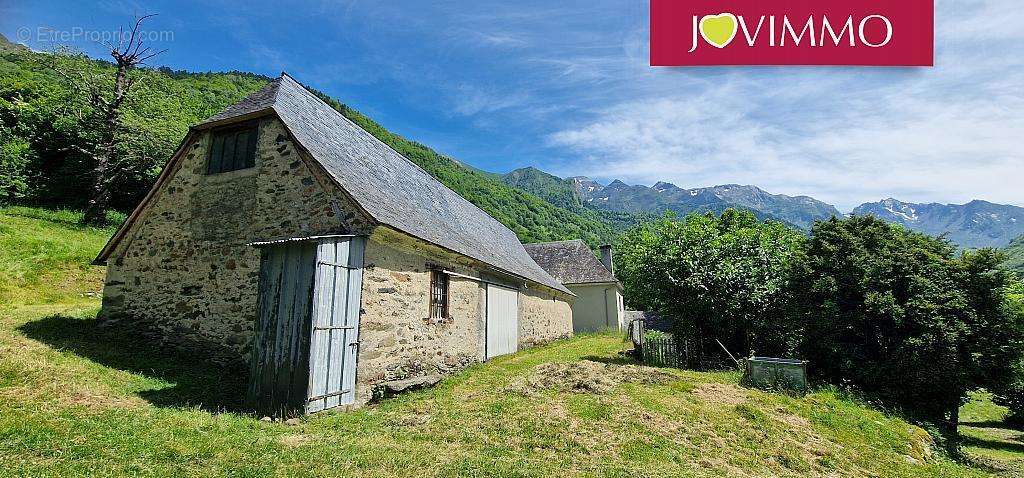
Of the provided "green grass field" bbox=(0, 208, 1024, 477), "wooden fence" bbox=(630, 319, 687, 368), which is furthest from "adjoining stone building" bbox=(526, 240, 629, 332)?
"green grass field" bbox=(0, 208, 1024, 477)

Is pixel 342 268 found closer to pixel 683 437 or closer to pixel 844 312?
pixel 683 437

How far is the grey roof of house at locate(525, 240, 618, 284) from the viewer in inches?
1111

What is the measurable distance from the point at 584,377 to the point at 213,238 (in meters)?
8.79

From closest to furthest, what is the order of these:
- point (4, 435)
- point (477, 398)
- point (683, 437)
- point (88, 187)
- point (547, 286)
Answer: point (4, 435) → point (683, 437) → point (477, 398) → point (547, 286) → point (88, 187)

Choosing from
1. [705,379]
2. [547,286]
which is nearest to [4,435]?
[705,379]

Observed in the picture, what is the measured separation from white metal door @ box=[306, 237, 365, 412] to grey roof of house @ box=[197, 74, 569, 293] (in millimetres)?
1059

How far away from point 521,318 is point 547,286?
10.6ft

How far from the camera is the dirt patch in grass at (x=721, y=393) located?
8758 millimetres

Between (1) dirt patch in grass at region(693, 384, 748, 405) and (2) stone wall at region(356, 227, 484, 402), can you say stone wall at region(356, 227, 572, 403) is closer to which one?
(2) stone wall at region(356, 227, 484, 402)

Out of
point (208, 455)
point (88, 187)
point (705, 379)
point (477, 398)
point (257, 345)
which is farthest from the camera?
point (88, 187)

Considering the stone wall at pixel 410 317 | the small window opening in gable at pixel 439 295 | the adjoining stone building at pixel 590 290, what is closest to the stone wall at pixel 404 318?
the stone wall at pixel 410 317

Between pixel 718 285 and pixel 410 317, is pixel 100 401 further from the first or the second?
pixel 718 285

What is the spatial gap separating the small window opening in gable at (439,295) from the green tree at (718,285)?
672cm

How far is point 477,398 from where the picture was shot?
847 centimetres
